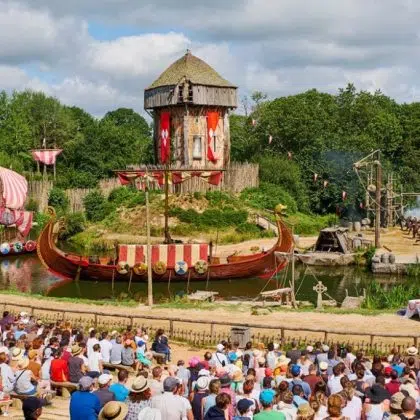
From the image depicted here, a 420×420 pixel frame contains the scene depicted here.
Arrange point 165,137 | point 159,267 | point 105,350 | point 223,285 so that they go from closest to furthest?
point 105,350 < point 159,267 < point 223,285 < point 165,137

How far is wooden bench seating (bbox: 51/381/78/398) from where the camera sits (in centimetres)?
1400

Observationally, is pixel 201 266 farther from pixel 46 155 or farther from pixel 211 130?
pixel 46 155

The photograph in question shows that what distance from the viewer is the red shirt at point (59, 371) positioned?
14146mm

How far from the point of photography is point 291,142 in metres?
68.4

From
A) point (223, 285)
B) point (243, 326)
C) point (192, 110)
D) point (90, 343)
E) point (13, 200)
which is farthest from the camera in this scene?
point (192, 110)

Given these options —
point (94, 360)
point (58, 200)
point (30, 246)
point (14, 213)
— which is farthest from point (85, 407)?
point (58, 200)

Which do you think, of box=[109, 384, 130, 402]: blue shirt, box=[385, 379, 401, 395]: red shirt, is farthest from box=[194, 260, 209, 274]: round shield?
box=[109, 384, 130, 402]: blue shirt

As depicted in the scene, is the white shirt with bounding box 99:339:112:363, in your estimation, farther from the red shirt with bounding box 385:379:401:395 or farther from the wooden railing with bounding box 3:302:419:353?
the red shirt with bounding box 385:379:401:395

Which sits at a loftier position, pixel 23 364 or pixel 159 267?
pixel 23 364

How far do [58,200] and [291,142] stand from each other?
2116cm

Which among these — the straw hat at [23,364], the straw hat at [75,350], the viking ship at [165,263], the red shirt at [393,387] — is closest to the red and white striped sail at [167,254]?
the viking ship at [165,263]

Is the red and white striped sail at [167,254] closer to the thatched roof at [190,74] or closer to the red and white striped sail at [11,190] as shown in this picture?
the red and white striped sail at [11,190]

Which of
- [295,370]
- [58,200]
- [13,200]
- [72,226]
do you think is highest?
[13,200]

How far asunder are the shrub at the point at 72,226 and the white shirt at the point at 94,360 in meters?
42.0
